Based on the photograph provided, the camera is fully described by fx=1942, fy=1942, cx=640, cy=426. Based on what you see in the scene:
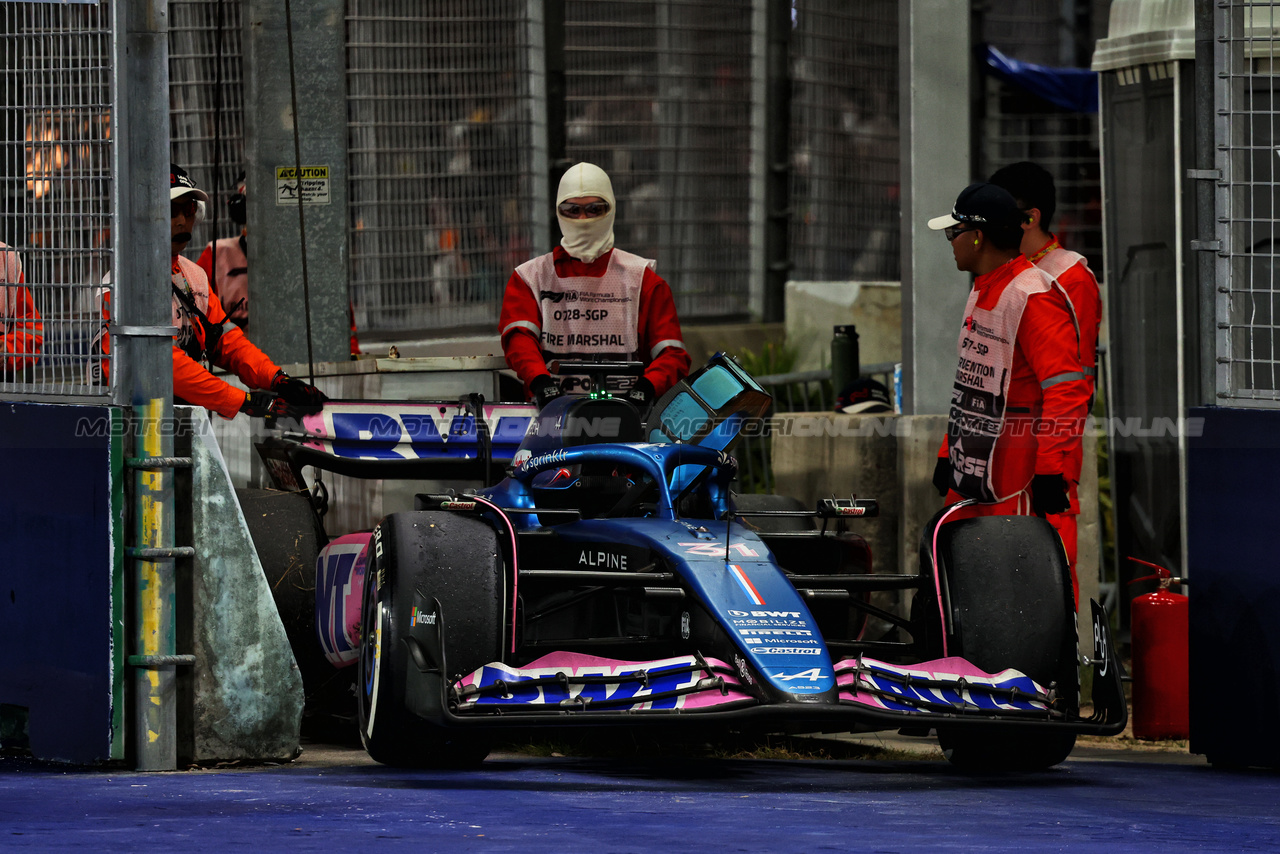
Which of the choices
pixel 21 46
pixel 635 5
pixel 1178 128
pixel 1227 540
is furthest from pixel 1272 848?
pixel 635 5

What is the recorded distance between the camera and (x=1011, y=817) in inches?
207

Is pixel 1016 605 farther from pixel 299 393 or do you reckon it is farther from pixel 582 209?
pixel 582 209

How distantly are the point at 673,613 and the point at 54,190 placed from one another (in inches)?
103

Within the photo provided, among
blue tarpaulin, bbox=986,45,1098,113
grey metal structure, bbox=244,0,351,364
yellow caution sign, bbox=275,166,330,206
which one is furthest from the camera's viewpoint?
blue tarpaulin, bbox=986,45,1098,113

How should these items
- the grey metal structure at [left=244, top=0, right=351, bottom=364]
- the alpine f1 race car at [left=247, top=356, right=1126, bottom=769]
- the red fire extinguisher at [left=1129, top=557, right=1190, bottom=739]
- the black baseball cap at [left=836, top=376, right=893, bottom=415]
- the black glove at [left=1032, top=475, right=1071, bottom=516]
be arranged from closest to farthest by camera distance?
the alpine f1 race car at [left=247, top=356, right=1126, bottom=769]
the black glove at [left=1032, top=475, right=1071, bottom=516]
the red fire extinguisher at [left=1129, top=557, right=1190, bottom=739]
the grey metal structure at [left=244, top=0, right=351, bottom=364]
the black baseball cap at [left=836, top=376, right=893, bottom=415]

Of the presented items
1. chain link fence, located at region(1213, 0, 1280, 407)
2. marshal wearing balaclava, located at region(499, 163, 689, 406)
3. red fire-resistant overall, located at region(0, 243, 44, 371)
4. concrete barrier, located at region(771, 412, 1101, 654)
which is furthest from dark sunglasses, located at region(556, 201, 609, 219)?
chain link fence, located at region(1213, 0, 1280, 407)

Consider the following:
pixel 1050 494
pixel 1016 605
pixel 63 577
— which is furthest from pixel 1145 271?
pixel 63 577

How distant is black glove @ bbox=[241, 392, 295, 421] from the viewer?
795 centimetres

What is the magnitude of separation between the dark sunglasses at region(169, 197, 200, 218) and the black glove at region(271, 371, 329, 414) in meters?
0.79

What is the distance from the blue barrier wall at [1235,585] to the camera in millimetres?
6602

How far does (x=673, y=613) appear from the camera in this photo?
6.30 m

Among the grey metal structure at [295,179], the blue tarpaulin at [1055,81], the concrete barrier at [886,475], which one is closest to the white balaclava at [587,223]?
the grey metal structure at [295,179]

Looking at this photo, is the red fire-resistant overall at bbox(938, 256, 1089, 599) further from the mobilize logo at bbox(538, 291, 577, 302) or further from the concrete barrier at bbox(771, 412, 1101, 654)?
the mobilize logo at bbox(538, 291, 577, 302)

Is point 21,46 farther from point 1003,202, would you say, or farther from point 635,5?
point 635,5
